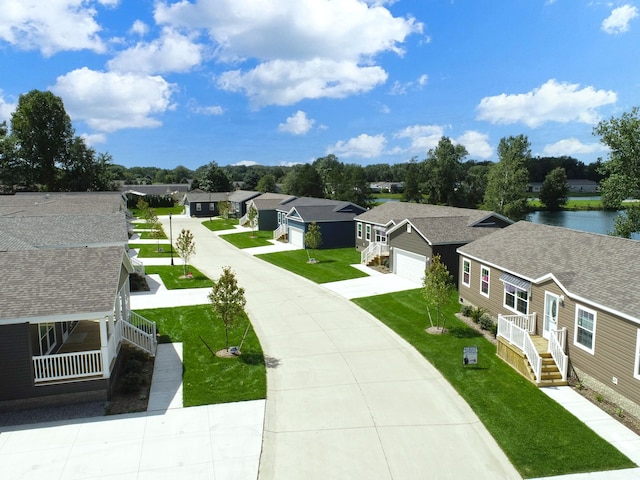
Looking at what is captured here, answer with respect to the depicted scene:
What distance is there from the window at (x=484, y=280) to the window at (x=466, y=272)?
137 centimetres

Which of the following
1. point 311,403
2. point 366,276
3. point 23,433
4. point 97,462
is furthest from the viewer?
point 366,276

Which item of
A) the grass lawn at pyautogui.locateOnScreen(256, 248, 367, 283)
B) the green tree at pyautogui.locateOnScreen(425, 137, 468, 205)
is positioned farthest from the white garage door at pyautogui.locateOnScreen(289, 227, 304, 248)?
the green tree at pyautogui.locateOnScreen(425, 137, 468, 205)

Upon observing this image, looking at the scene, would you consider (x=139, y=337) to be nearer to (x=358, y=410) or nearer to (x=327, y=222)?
(x=358, y=410)

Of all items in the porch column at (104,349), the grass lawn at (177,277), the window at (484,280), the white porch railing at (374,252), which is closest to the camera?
the porch column at (104,349)

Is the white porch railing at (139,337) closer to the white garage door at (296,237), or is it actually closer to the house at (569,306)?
the house at (569,306)

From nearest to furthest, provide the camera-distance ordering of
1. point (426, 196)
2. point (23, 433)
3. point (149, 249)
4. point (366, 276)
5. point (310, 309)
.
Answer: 1. point (23, 433)
2. point (310, 309)
3. point (366, 276)
4. point (149, 249)
5. point (426, 196)

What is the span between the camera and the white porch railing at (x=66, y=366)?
43.5 ft

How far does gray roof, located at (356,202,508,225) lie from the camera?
1313 inches

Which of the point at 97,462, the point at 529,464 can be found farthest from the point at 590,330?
the point at 97,462

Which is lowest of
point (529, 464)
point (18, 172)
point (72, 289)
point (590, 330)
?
point (529, 464)

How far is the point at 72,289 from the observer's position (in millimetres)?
13836

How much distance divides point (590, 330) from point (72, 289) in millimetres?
16053

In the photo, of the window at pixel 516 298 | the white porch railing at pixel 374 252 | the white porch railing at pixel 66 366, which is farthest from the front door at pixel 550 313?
the white porch railing at pixel 374 252

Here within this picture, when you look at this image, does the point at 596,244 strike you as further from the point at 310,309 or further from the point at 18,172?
the point at 18,172
